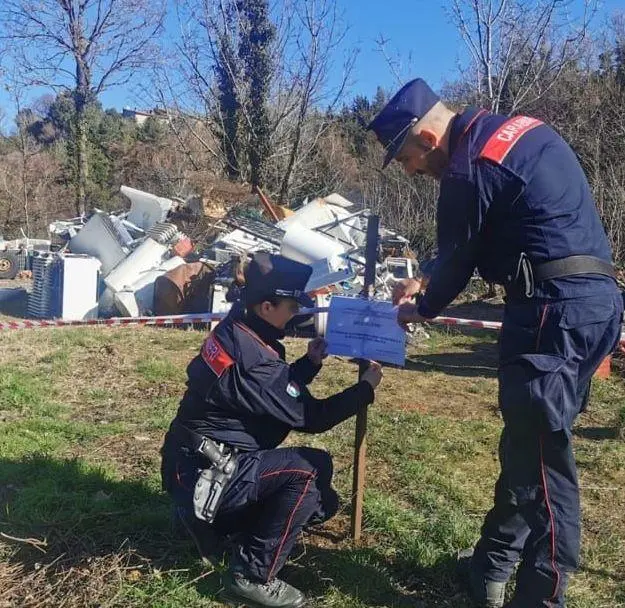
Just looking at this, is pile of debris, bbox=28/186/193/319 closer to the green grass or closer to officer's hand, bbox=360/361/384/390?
the green grass

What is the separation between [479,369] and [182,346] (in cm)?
361

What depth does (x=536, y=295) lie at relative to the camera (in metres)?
2.45

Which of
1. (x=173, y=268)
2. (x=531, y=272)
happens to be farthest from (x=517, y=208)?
(x=173, y=268)

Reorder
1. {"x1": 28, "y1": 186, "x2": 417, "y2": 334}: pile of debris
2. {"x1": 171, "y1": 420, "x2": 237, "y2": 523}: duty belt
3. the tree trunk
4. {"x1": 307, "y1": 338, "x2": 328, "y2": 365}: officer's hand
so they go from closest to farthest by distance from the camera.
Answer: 1. {"x1": 171, "y1": 420, "x2": 237, "y2": 523}: duty belt
2. {"x1": 307, "y1": 338, "x2": 328, "y2": 365}: officer's hand
3. {"x1": 28, "y1": 186, "x2": 417, "y2": 334}: pile of debris
4. the tree trunk

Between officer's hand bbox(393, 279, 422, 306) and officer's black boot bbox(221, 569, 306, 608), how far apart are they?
134cm

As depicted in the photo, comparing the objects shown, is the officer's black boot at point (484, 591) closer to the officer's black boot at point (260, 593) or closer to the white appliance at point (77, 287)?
the officer's black boot at point (260, 593)

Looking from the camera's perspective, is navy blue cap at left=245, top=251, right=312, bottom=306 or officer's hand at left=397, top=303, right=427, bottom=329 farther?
navy blue cap at left=245, top=251, right=312, bottom=306

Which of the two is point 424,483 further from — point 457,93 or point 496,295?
point 457,93

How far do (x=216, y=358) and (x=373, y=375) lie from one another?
0.73 meters

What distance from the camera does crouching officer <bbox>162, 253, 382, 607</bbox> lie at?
2898mm

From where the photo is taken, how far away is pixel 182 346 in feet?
27.7

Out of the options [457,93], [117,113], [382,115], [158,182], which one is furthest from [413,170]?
[117,113]

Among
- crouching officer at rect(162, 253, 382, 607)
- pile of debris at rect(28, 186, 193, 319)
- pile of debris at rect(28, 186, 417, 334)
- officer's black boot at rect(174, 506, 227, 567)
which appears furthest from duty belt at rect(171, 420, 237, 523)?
pile of debris at rect(28, 186, 193, 319)

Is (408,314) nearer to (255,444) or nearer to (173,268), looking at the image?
(255,444)
